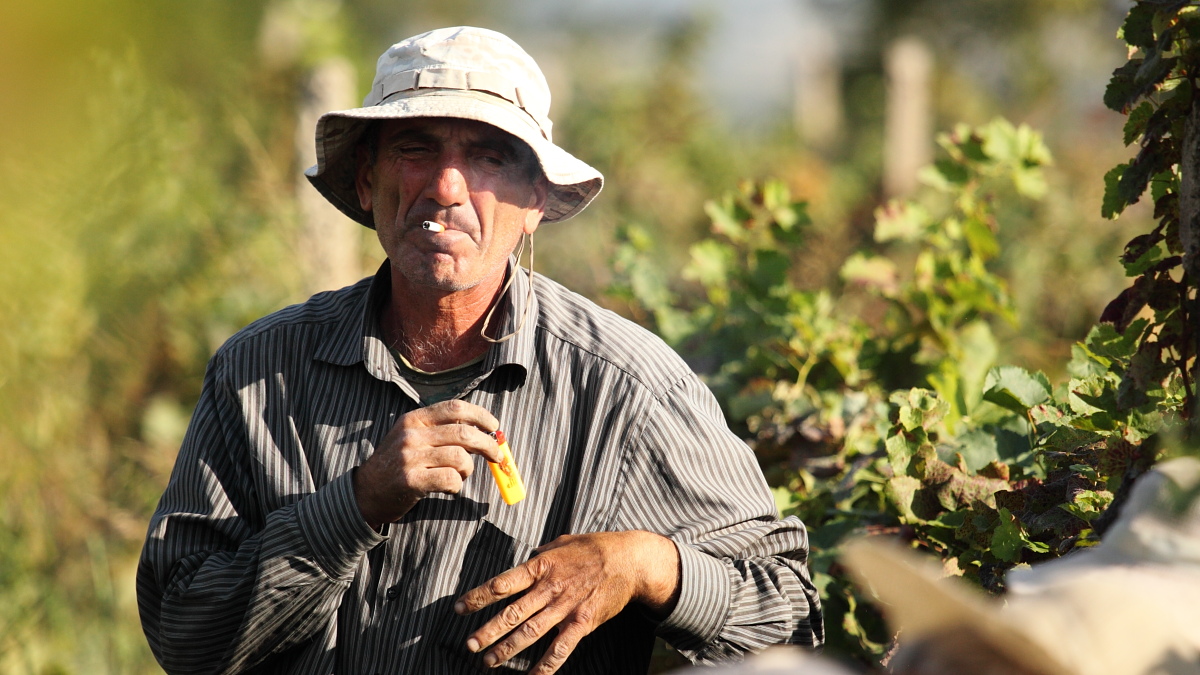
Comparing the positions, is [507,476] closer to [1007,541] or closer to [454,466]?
[454,466]

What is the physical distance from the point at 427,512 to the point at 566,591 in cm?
41

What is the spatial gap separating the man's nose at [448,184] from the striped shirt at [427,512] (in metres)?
0.25

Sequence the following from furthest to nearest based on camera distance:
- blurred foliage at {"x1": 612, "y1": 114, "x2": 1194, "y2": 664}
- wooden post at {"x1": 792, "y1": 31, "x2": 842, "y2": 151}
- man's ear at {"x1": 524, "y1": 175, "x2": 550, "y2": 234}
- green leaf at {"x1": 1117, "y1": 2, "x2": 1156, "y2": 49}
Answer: wooden post at {"x1": 792, "y1": 31, "x2": 842, "y2": 151} → man's ear at {"x1": 524, "y1": 175, "x2": 550, "y2": 234} → blurred foliage at {"x1": 612, "y1": 114, "x2": 1194, "y2": 664} → green leaf at {"x1": 1117, "y1": 2, "x2": 1156, "y2": 49}

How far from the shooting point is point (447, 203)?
2260 mm

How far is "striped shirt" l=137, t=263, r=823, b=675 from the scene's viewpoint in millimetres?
2031

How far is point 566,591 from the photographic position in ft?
6.09

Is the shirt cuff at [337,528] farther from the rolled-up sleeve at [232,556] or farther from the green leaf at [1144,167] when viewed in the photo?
→ the green leaf at [1144,167]

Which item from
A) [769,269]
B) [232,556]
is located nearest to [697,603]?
[232,556]

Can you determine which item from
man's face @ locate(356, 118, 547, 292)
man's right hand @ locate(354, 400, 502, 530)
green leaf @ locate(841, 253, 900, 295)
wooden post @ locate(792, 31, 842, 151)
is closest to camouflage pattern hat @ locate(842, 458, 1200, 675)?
man's right hand @ locate(354, 400, 502, 530)

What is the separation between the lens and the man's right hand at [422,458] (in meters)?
1.88

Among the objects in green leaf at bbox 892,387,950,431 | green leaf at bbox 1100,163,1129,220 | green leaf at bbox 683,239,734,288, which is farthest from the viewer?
green leaf at bbox 683,239,734,288

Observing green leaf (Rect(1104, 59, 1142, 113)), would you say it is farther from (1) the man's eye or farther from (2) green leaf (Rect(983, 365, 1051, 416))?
(1) the man's eye

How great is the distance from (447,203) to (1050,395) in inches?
50.3

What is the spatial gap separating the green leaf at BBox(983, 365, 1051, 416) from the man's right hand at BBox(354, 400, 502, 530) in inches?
40.4
